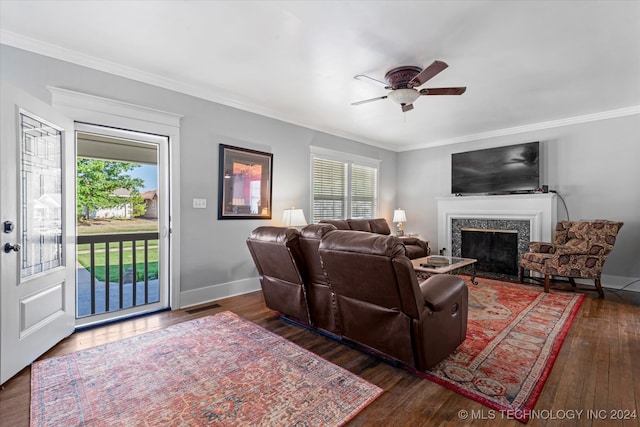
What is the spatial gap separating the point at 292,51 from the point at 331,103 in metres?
1.44

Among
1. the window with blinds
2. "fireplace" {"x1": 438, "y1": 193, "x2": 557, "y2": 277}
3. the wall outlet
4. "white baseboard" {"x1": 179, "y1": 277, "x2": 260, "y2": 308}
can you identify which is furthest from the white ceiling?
"white baseboard" {"x1": 179, "y1": 277, "x2": 260, "y2": 308}

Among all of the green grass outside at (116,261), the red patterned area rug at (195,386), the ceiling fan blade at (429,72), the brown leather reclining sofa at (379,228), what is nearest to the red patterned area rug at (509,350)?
the red patterned area rug at (195,386)

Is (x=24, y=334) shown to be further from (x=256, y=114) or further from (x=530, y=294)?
(x=530, y=294)

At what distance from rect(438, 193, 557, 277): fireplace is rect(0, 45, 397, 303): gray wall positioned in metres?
3.06

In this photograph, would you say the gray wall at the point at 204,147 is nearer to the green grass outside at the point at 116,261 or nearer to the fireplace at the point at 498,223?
the green grass outside at the point at 116,261

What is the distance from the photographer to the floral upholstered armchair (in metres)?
3.88

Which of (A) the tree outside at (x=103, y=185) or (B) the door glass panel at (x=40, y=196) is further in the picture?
(A) the tree outside at (x=103, y=185)

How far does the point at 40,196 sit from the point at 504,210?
6.23 m

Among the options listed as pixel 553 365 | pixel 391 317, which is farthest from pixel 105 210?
pixel 553 365

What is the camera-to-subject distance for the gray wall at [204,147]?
2.74 m

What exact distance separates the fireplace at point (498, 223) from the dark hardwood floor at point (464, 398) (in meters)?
2.01

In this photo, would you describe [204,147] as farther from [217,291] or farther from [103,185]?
[217,291]

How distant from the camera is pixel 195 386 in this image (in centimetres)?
195

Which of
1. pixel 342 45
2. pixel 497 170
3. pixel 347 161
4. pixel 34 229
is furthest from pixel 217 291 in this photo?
pixel 497 170
